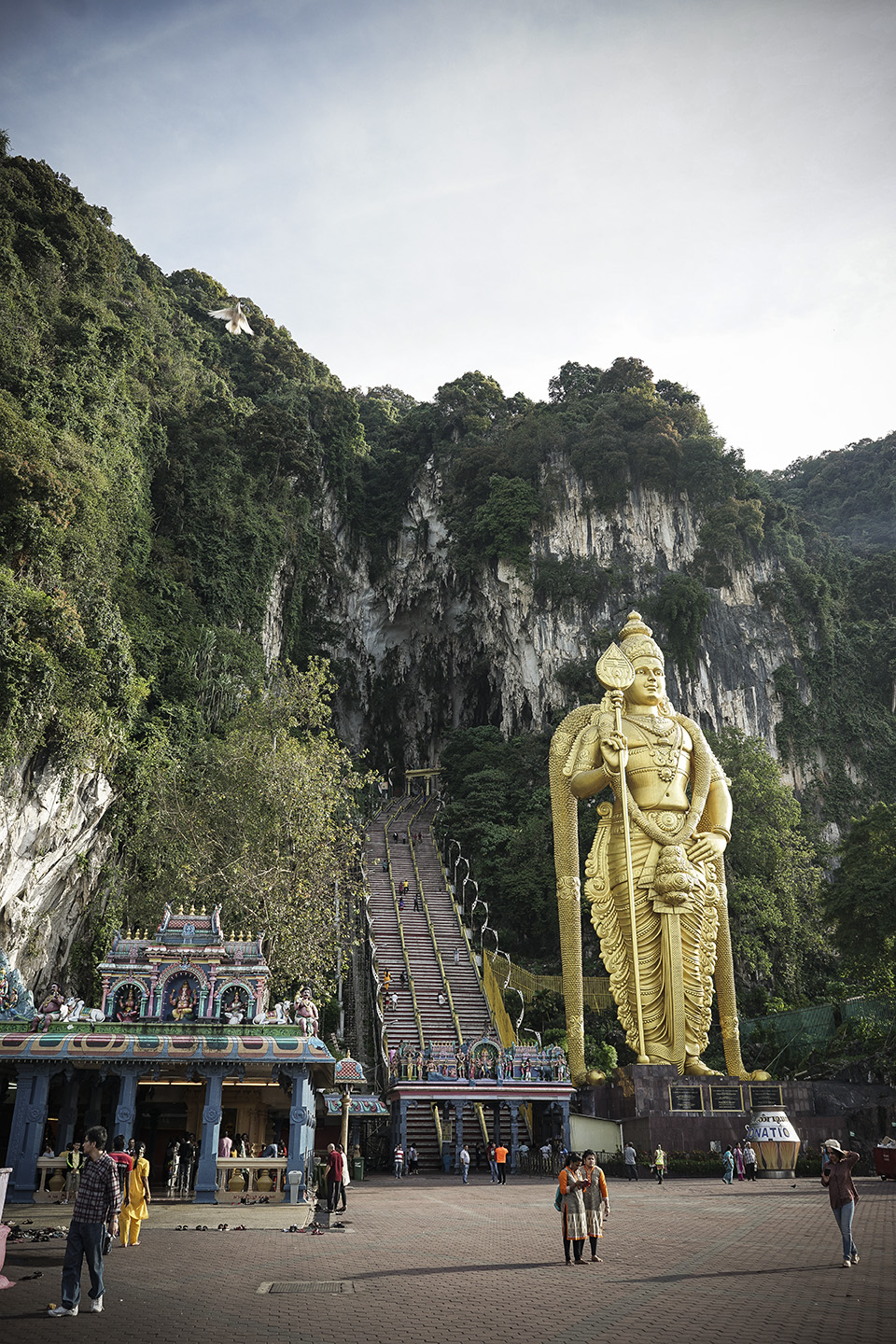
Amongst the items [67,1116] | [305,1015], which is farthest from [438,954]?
[67,1116]

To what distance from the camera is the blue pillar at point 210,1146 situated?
11.1m

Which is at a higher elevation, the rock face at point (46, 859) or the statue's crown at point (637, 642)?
the statue's crown at point (637, 642)

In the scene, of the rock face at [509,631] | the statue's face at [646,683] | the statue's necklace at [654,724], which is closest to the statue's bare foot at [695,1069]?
the statue's necklace at [654,724]

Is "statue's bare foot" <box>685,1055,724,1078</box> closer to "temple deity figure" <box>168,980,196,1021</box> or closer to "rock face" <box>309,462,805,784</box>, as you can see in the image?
"temple deity figure" <box>168,980,196,1021</box>

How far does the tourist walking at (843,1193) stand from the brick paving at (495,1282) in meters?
0.12

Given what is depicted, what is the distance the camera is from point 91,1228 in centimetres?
507

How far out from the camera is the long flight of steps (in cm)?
1925

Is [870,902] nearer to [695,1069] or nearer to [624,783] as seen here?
[695,1069]

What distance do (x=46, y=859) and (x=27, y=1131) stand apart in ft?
21.7

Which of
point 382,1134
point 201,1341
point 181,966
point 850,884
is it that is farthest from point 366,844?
point 201,1341

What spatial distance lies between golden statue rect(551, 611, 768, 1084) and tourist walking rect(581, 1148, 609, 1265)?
9.17 meters

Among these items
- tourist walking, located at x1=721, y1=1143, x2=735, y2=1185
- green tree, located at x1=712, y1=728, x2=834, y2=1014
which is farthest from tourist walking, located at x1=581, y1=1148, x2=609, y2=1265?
green tree, located at x1=712, y1=728, x2=834, y2=1014

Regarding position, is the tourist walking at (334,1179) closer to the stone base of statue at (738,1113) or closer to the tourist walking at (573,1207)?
the tourist walking at (573,1207)

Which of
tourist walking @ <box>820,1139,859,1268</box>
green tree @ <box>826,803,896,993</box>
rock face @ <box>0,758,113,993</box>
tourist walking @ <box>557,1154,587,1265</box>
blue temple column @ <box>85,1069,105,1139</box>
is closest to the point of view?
tourist walking @ <box>820,1139,859,1268</box>
